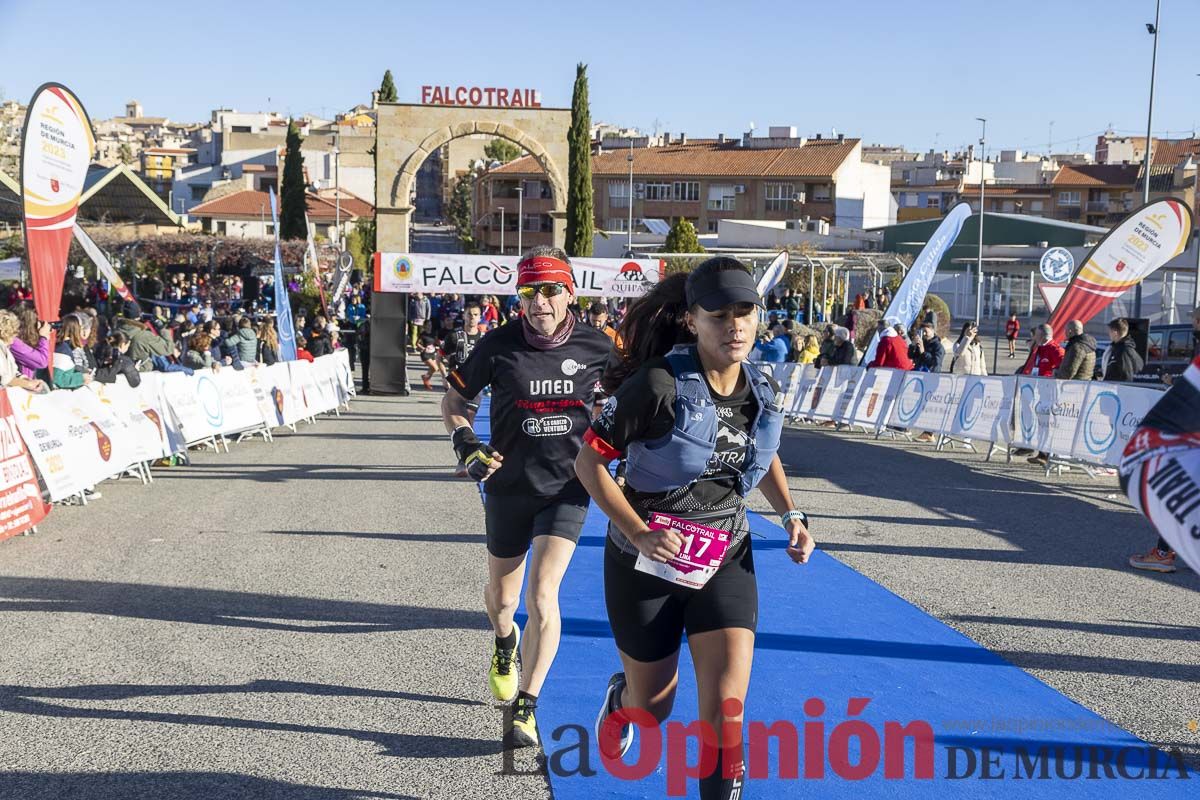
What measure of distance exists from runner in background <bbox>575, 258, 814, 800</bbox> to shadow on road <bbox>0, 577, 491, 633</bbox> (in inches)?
133

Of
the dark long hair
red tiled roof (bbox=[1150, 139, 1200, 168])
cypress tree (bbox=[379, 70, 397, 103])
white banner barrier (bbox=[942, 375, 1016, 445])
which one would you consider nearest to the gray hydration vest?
the dark long hair

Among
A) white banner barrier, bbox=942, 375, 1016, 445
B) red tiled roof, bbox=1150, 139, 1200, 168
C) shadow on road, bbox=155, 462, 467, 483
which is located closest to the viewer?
shadow on road, bbox=155, 462, 467, 483

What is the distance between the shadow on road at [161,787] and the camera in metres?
4.39

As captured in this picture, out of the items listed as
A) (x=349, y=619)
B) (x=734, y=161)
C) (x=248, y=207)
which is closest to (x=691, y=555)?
(x=349, y=619)

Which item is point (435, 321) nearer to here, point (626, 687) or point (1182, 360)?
point (1182, 360)

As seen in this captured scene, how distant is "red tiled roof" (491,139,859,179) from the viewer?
88.8m

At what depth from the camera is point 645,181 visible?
93.4 m

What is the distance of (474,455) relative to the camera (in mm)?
4969

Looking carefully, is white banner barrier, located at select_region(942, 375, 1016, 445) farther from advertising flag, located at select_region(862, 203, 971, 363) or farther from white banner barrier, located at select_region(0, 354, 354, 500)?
white banner barrier, located at select_region(0, 354, 354, 500)

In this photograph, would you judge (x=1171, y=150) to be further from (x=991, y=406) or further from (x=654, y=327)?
(x=654, y=327)

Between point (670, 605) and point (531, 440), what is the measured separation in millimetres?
1572

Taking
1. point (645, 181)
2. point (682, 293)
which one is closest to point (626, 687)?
point (682, 293)

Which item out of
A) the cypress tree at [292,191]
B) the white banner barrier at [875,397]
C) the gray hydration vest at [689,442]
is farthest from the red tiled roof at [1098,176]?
the gray hydration vest at [689,442]

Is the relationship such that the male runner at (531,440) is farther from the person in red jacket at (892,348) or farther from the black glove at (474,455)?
the person in red jacket at (892,348)
